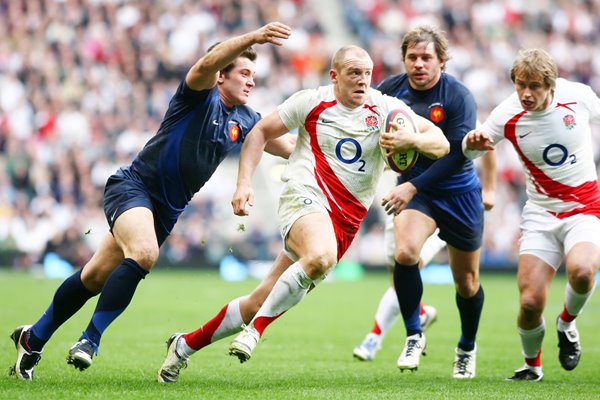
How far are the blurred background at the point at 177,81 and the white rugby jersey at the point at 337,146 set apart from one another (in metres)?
13.4

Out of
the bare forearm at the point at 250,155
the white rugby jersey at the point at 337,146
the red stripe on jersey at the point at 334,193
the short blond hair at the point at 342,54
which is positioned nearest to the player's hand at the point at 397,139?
the white rugby jersey at the point at 337,146

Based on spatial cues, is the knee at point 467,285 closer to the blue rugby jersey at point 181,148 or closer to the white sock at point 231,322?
the white sock at point 231,322

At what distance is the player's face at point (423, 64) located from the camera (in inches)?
352

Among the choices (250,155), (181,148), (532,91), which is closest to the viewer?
(250,155)

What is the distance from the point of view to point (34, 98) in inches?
Result: 1013

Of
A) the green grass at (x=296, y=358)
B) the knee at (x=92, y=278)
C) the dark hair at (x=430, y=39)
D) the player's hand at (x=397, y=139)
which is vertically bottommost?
the green grass at (x=296, y=358)

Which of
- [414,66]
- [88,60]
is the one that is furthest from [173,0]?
[414,66]

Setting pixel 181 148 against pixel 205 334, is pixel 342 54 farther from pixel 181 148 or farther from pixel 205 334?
pixel 205 334

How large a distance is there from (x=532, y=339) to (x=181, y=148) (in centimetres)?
330

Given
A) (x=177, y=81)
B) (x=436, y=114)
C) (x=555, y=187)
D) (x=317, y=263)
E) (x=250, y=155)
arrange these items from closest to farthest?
(x=317, y=263), (x=250, y=155), (x=555, y=187), (x=436, y=114), (x=177, y=81)

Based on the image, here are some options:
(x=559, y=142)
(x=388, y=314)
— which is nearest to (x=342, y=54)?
(x=559, y=142)

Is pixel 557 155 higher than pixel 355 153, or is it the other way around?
pixel 557 155

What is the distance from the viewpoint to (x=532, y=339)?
8.88 meters

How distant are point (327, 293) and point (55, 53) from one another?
1084 cm
